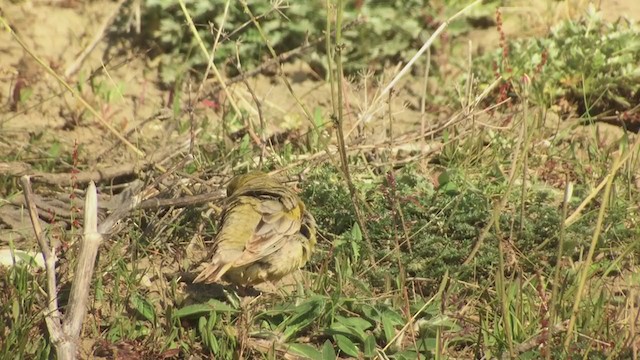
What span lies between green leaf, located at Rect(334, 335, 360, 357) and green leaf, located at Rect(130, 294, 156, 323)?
0.95 m

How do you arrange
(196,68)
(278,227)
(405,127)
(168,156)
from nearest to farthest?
(278,227), (168,156), (405,127), (196,68)

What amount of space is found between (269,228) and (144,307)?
757 millimetres

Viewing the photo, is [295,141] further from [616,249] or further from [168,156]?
[616,249]

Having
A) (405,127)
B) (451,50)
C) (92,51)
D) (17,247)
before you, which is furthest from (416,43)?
(17,247)

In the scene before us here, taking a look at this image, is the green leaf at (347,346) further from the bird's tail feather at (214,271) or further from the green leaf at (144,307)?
the green leaf at (144,307)

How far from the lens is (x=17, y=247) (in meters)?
5.86

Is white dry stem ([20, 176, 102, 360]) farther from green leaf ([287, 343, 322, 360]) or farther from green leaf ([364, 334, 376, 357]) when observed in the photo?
green leaf ([364, 334, 376, 357])

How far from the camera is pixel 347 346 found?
4.97m

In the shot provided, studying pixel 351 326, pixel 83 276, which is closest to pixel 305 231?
pixel 351 326

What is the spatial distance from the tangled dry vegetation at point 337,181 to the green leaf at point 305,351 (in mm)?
14

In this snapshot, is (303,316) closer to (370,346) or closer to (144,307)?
(370,346)

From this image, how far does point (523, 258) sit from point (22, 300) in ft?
8.52

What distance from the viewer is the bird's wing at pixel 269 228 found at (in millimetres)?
5101

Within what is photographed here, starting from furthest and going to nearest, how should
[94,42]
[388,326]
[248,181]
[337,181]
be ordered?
[94,42] < [337,181] < [248,181] < [388,326]
